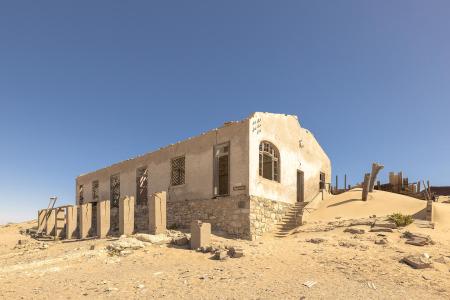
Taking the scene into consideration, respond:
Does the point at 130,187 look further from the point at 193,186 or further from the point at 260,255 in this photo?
the point at 260,255

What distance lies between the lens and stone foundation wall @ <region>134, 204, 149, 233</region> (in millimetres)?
21547

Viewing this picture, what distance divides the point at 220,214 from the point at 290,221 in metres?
3.42

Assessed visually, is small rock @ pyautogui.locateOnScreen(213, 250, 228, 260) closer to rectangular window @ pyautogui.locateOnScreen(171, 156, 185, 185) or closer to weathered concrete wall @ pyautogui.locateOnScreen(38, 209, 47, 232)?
rectangular window @ pyautogui.locateOnScreen(171, 156, 185, 185)

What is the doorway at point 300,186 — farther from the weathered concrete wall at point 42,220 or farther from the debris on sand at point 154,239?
the weathered concrete wall at point 42,220

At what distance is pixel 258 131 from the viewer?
56.2ft

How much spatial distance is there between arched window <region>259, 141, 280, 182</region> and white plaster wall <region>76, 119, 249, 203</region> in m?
1.32

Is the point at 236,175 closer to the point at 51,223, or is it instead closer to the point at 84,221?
the point at 84,221

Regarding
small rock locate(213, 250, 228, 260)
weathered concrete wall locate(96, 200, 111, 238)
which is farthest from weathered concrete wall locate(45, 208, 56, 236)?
small rock locate(213, 250, 228, 260)

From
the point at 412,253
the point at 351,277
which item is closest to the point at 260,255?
the point at 351,277

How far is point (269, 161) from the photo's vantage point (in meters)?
18.7

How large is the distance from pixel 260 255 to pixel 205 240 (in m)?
1.90

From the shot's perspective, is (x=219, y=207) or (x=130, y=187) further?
(x=130, y=187)

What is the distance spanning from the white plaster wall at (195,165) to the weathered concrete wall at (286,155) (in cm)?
56

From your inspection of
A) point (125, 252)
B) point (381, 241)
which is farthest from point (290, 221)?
point (125, 252)
